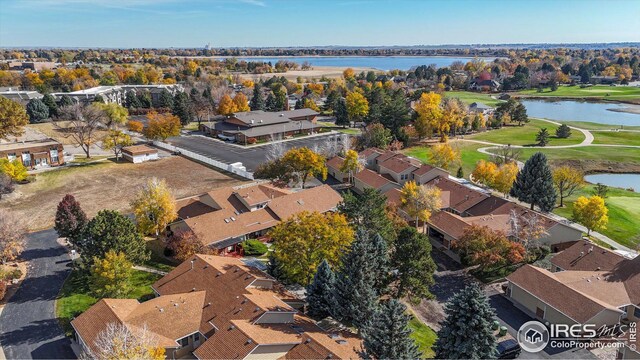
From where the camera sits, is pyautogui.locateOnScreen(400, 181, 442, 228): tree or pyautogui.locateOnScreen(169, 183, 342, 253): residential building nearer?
pyautogui.locateOnScreen(169, 183, 342, 253): residential building

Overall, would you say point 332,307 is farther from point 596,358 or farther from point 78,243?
point 78,243

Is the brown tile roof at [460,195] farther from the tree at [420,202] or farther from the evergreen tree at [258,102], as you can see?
the evergreen tree at [258,102]

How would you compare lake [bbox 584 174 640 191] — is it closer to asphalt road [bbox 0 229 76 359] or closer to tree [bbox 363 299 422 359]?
tree [bbox 363 299 422 359]

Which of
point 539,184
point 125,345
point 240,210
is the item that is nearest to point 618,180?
point 539,184

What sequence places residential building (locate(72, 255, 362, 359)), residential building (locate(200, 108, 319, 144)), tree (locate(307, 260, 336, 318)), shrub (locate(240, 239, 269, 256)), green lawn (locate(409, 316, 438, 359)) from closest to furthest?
residential building (locate(72, 255, 362, 359)) → green lawn (locate(409, 316, 438, 359)) → tree (locate(307, 260, 336, 318)) → shrub (locate(240, 239, 269, 256)) → residential building (locate(200, 108, 319, 144))

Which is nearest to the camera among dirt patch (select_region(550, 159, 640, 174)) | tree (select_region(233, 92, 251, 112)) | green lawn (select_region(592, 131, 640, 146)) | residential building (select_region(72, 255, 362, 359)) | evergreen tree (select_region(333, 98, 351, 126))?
residential building (select_region(72, 255, 362, 359))

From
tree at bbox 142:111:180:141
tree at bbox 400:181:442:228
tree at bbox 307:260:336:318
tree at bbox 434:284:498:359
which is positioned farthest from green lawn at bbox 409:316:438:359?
tree at bbox 142:111:180:141

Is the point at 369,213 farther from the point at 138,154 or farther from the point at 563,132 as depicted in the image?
the point at 563,132
